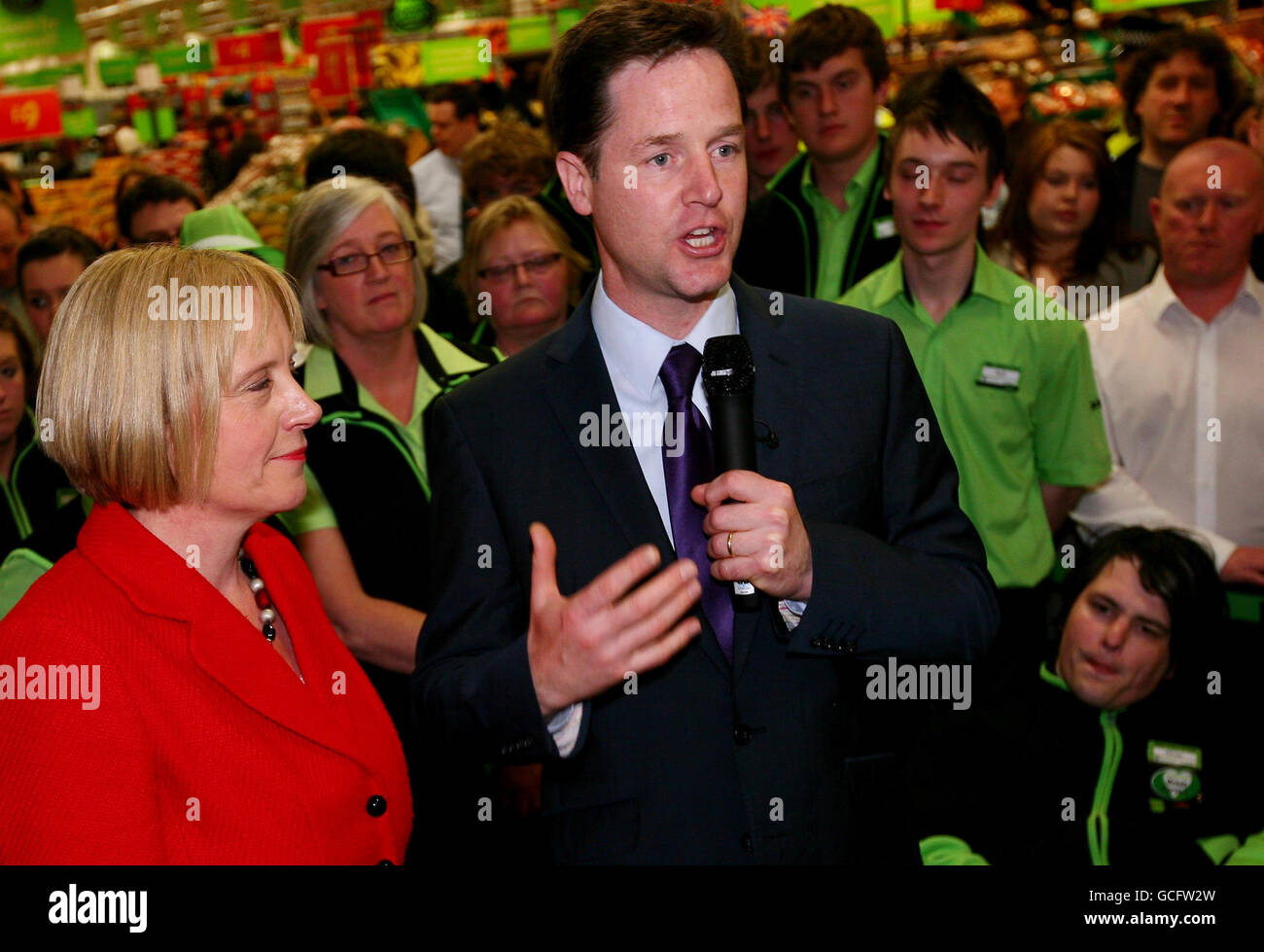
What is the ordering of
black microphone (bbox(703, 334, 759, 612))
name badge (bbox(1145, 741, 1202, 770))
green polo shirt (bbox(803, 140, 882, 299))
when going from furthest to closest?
green polo shirt (bbox(803, 140, 882, 299)) < name badge (bbox(1145, 741, 1202, 770)) < black microphone (bbox(703, 334, 759, 612))

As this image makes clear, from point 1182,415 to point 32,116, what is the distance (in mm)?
10777

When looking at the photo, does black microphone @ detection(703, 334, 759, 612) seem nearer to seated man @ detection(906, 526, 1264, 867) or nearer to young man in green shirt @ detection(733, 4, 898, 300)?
seated man @ detection(906, 526, 1264, 867)

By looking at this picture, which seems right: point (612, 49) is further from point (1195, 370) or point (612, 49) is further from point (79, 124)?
point (79, 124)

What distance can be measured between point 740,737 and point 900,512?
37cm

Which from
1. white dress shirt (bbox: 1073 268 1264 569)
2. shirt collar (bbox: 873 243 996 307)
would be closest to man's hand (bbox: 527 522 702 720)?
shirt collar (bbox: 873 243 996 307)

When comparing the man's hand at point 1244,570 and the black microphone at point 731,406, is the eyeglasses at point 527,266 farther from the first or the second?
the black microphone at point 731,406

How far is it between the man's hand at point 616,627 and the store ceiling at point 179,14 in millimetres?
14411

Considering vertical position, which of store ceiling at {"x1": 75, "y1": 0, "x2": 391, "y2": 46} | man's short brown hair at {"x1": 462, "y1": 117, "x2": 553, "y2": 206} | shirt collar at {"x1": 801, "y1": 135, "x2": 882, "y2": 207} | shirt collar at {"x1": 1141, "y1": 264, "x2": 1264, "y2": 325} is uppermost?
store ceiling at {"x1": 75, "y1": 0, "x2": 391, "y2": 46}

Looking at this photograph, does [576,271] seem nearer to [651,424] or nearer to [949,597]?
[651,424]

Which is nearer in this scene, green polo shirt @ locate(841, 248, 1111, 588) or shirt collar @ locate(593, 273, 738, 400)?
shirt collar @ locate(593, 273, 738, 400)

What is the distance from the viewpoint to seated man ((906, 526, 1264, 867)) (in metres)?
2.33

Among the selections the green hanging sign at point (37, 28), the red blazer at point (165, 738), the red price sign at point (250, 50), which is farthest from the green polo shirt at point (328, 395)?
the red price sign at point (250, 50)

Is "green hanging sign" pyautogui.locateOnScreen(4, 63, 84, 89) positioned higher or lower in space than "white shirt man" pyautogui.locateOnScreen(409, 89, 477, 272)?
higher

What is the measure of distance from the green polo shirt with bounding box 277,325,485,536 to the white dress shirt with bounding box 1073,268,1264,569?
1676 millimetres
